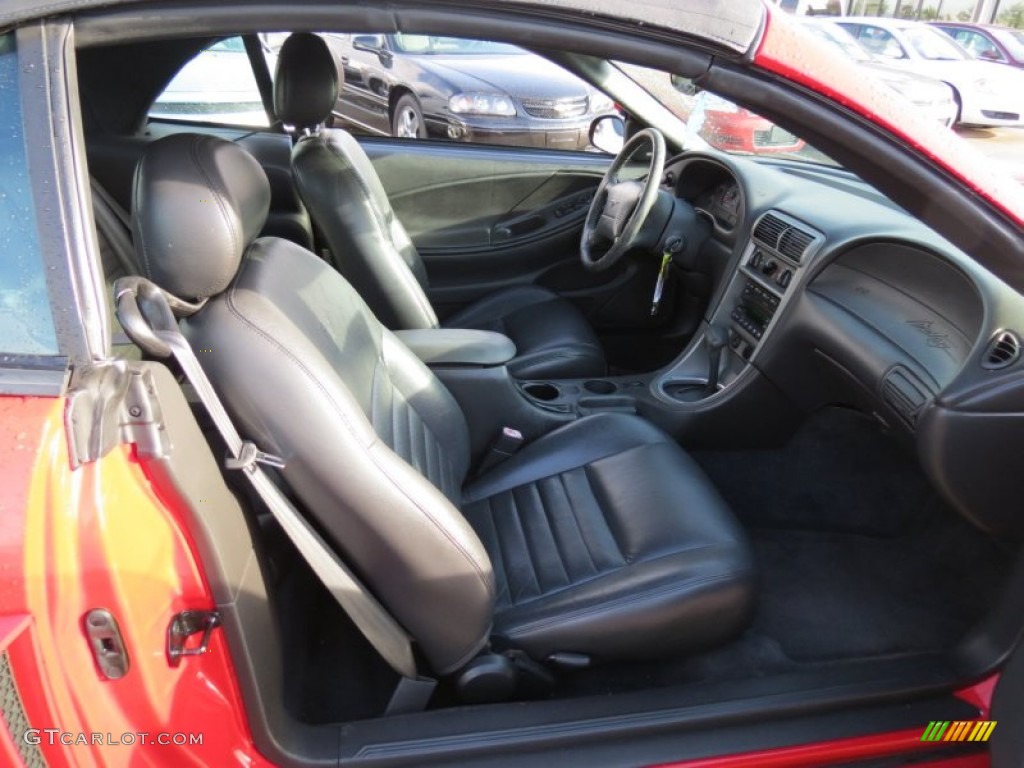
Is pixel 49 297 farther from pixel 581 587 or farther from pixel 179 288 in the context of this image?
pixel 581 587

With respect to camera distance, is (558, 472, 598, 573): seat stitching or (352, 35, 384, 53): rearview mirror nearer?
(558, 472, 598, 573): seat stitching

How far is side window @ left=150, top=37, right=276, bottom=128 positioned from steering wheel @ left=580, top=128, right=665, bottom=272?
145 cm

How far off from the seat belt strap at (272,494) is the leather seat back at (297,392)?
0.03 metres

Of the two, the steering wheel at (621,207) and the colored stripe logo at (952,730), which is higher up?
the steering wheel at (621,207)

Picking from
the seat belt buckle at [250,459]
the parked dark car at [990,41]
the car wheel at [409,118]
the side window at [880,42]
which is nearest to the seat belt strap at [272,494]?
the seat belt buckle at [250,459]

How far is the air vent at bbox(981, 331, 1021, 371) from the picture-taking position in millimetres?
1320

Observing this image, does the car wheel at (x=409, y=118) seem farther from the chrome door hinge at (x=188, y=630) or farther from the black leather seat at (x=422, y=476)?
the chrome door hinge at (x=188, y=630)

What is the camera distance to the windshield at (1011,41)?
10.1 m

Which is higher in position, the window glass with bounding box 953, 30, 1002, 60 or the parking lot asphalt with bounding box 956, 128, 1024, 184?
the window glass with bounding box 953, 30, 1002, 60

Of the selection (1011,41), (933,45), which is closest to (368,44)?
(933,45)

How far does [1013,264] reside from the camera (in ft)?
3.64

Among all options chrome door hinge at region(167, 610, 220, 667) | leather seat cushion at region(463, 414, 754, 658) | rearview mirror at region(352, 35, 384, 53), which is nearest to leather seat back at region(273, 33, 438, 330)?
leather seat cushion at region(463, 414, 754, 658)

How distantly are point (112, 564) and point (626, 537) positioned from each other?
3.39 ft

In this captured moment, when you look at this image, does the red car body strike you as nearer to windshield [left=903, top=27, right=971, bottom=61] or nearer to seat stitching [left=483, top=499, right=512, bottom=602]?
seat stitching [left=483, top=499, right=512, bottom=602]
